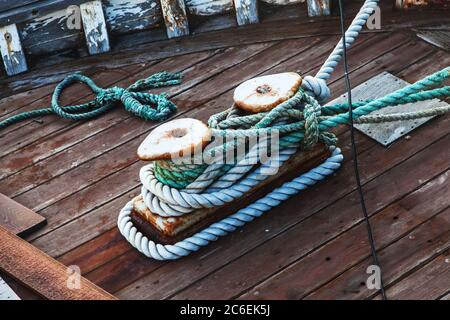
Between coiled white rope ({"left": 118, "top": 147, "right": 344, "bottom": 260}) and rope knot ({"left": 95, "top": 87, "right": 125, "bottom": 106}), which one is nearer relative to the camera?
coiled white rope ({"left": 118, "top": 147, "right": 344, "bottom": 260})

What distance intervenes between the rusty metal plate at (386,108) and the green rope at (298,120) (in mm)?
150

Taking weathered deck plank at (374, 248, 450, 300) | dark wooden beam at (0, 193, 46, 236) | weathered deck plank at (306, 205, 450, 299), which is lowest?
weathered deck plank at (374, 248, 450, 300)

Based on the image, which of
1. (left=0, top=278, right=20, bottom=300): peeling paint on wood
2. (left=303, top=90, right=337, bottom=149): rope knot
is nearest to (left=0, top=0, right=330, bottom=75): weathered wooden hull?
(left=303, top=90, right=337, bottom=149): rope knot

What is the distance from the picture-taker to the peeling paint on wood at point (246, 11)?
391 centimetres

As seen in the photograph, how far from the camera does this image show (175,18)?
393 centimetres

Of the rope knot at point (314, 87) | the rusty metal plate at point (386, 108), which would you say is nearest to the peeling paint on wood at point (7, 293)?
the rope knot at point (314, 87)

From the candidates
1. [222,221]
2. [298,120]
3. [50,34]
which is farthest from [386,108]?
[50,34]

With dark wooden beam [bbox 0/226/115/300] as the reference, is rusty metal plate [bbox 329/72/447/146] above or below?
above

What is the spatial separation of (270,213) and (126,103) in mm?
994

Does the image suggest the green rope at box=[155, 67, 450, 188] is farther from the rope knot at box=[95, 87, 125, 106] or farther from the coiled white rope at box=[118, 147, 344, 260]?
the rope knot at box=[95, 87, 125, 106]

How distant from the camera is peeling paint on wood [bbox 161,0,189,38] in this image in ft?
12.8

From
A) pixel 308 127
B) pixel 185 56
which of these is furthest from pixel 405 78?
pixel 185 56

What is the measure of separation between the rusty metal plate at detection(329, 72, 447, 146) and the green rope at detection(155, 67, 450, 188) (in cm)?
15
